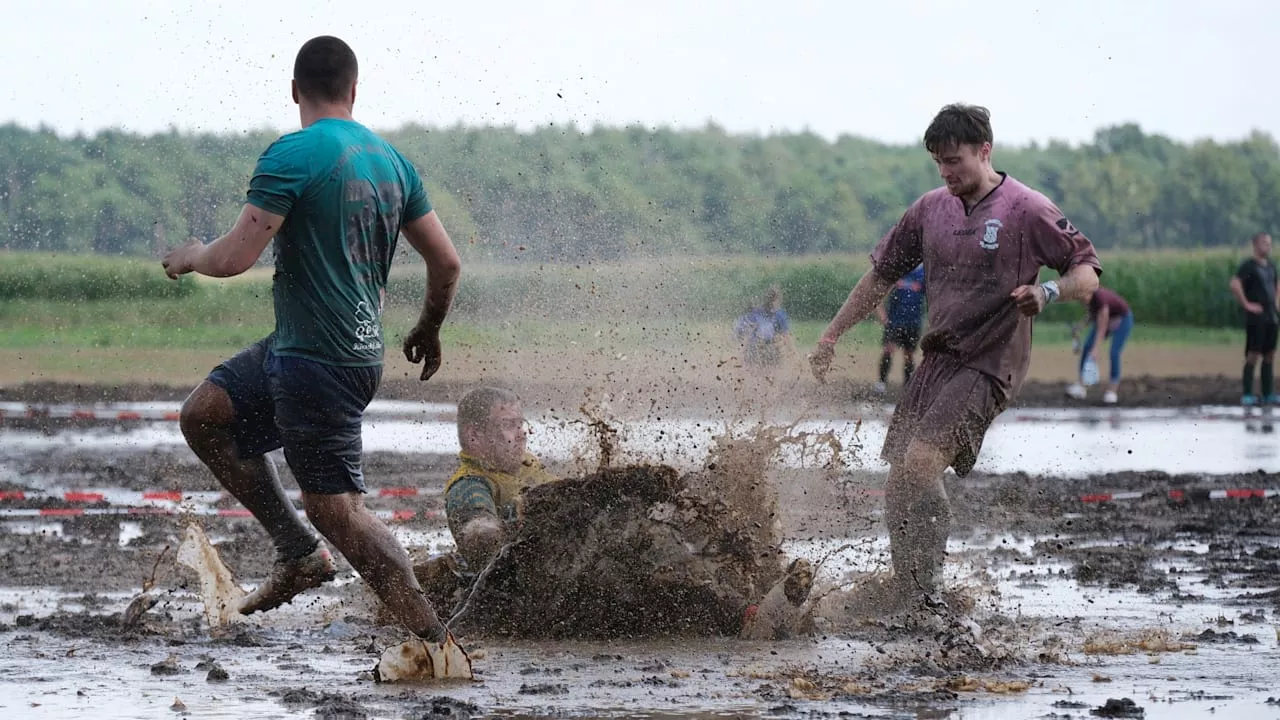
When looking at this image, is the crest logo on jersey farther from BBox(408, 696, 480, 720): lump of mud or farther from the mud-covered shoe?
BBox(408, 696, 480, 720): lump of mud

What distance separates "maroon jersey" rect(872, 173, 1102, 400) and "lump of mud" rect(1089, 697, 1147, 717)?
2.05 meters

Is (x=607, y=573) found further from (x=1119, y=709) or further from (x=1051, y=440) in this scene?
(x=1051, y=440)

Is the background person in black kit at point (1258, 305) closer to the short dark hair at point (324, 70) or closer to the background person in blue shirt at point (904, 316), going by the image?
the background person in blue shirt at point (904, 316)

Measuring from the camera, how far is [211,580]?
700 centimetres

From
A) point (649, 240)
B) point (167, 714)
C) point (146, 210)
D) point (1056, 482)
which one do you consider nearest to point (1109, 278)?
point (146, 210)

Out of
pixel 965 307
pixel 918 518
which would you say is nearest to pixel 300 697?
pixel 918 518

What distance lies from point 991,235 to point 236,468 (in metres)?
3.07

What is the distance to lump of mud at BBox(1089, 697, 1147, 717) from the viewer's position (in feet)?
17.3

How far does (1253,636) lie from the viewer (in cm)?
674

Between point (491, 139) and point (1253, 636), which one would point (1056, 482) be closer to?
point (1253, 636)

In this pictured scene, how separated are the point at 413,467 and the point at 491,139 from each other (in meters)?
6.50

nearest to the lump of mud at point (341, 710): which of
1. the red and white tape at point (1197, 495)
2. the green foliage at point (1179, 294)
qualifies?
the red and white tape at point (1197, 495)

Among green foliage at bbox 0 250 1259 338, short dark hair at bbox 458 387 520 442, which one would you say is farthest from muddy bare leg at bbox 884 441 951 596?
green foliage at bbox 0 250 1259 338

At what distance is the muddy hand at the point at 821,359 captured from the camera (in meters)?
7.48
